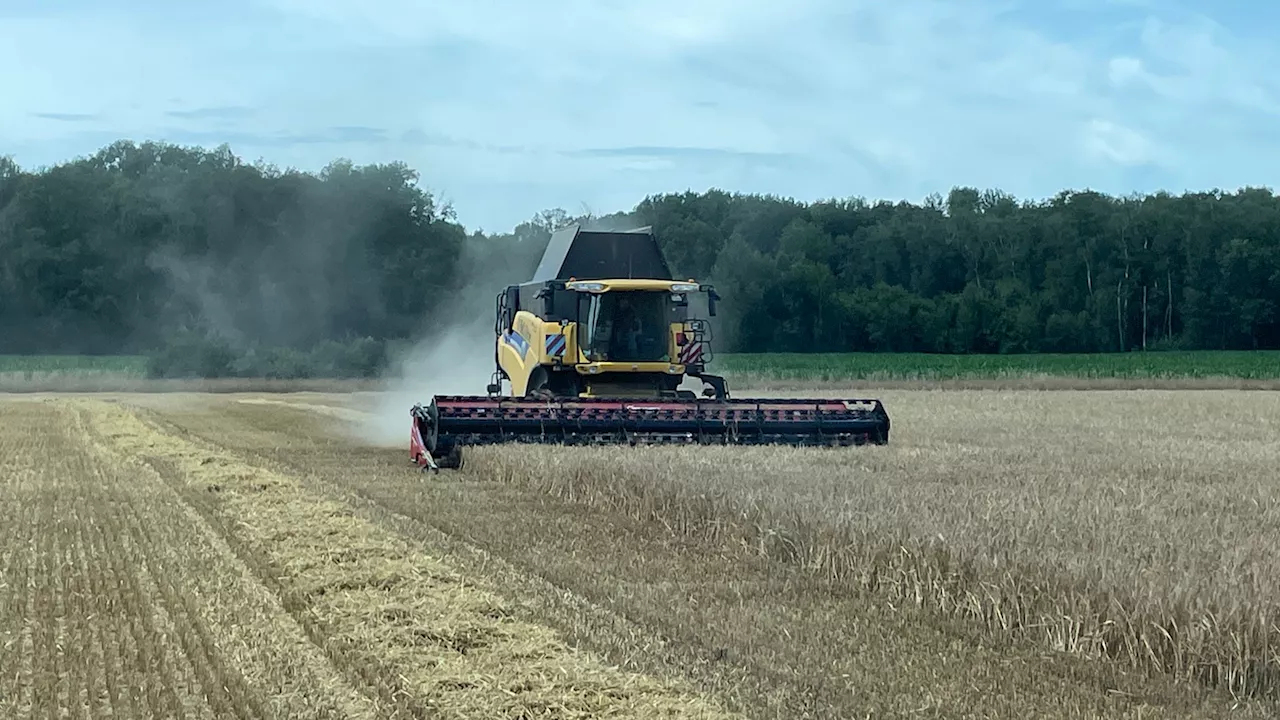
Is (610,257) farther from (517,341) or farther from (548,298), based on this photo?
(517,341)

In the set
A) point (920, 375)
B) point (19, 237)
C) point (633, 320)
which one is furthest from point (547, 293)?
point (19, 237)

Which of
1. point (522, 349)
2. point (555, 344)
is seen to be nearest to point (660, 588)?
point (555, 344)

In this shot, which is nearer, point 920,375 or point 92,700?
point 92,700

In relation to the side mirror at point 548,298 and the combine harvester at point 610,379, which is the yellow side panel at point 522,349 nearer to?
the combine harvester at point 610,379

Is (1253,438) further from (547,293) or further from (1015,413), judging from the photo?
(547,293)

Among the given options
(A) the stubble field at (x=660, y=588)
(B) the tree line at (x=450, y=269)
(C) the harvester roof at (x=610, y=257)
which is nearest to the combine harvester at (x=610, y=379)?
(C) the harvester roof at (x=610, y=257)

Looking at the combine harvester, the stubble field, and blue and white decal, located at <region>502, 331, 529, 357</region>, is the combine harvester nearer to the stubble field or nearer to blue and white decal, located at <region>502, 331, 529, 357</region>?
blue and white decal, located at <region>502, 331, 529, 357</region>

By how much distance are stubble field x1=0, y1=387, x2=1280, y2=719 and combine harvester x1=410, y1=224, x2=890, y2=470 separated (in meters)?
1.09

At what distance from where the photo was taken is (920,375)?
131ft

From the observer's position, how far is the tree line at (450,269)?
1796 inches

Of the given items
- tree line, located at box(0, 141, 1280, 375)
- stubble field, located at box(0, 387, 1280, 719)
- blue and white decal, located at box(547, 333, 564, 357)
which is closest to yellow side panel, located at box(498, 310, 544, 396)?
blue and white decal, located at box(547, 333, 564, 357)

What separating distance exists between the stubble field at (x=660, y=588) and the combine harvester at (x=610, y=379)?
3.57ft

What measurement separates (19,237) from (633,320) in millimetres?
41507

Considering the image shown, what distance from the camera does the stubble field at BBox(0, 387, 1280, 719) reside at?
5344 millimetres
